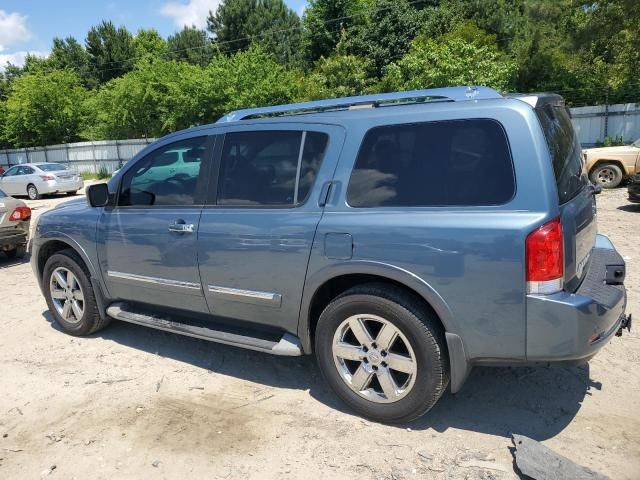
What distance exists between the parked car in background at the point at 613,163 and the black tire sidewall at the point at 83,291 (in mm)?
12240

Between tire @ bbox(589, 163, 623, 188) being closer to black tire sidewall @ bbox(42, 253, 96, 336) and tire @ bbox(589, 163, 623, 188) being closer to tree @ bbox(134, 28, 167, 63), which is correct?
black tire sidewall @ bbox(42, 253, 96, 336)

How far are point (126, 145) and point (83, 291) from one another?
2683 cm

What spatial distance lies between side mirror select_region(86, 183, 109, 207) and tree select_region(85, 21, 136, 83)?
55339mm

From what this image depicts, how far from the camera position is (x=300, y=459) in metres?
3.12

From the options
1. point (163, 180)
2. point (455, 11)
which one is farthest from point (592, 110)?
point (163, 180)

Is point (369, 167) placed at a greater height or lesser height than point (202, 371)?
greater

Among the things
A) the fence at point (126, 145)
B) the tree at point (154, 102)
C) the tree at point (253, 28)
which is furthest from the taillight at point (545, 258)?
the tree at point (253, 28)

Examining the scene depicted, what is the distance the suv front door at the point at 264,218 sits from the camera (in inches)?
137

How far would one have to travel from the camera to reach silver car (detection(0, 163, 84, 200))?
20250 mm

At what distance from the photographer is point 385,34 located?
3444cm

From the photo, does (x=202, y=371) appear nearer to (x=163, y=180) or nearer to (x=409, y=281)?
(x=163, y=180)

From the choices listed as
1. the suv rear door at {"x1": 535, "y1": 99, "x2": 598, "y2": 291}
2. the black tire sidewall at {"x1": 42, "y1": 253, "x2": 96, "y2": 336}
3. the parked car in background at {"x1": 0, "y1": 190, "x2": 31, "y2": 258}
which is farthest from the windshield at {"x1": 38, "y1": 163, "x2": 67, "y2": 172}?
the suv rear door at {"x1": 535, "y1": 99, "x2": 598, "y2": 291}

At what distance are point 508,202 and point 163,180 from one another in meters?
2.71

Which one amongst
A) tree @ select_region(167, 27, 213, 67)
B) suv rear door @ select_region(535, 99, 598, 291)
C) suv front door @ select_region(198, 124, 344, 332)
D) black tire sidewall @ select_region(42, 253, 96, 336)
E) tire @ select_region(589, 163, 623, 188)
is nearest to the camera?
suv rear door @ select_region(535, 99, 598, 291)
